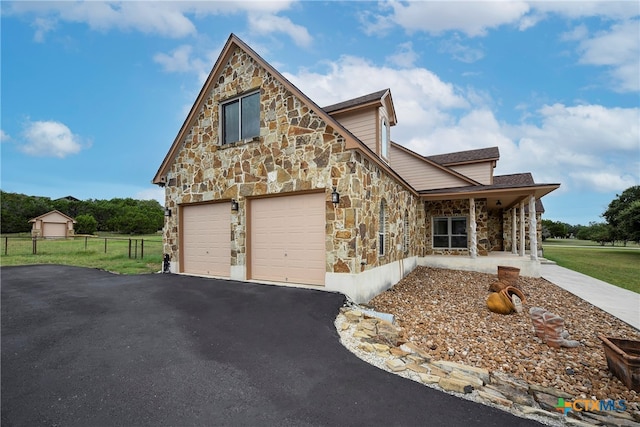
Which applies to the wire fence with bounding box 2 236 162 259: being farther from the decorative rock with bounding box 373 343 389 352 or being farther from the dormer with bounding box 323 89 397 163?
the decorative rock with bounding box 373 343 389 352

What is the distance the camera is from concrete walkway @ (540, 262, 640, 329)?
6994mm

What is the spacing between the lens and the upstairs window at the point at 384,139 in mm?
9896

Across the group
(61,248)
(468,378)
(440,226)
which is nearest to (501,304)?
(468,378)

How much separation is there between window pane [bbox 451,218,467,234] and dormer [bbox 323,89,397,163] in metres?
6.85

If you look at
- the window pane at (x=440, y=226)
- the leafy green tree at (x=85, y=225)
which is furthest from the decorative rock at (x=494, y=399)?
the leafy green tree at (x=85, y=225)

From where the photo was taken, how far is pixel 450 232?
14812 mm

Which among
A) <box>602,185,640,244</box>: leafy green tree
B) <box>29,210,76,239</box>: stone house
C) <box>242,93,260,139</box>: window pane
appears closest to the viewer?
Result: <box>242,93,260,139</box>: window pane

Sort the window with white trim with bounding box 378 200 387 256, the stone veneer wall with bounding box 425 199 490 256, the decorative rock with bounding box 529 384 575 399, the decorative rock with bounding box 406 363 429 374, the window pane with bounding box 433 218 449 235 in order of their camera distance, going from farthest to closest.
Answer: the window pane with bounding box 433 218 449 235
the stone veneer wall with bounding box 425 199 490 256
the window with white trim with bounding box 378 200 387 256
the decorative rock with bounding box 406 363 429 374
the decorative rock with bounding box 529 384 575 399

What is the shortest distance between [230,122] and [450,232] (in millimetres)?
12033

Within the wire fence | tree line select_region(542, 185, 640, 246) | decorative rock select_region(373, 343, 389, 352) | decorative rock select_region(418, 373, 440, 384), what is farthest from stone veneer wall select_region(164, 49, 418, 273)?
tree line select_region(542, 185, 640, 246)

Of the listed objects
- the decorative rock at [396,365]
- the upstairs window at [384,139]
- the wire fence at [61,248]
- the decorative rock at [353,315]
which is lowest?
the decorative rock at [396,365]

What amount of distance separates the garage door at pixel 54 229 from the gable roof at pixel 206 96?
2099cm

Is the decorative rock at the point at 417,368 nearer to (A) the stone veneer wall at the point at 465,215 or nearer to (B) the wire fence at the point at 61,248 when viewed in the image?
(A) the stone veneer wall at the point at 465,215

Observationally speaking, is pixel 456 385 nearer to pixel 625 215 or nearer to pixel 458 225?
pixel 458 225
